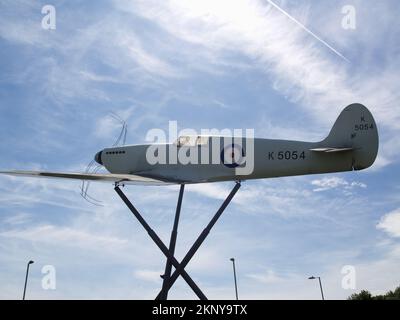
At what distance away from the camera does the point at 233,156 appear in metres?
22.9

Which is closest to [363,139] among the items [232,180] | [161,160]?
[232,180]

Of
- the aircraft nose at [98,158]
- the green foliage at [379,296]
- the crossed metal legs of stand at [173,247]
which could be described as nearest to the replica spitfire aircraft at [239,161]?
the crossed metal legs of stand at [173,247]

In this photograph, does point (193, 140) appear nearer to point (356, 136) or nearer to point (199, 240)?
point (199, 240)

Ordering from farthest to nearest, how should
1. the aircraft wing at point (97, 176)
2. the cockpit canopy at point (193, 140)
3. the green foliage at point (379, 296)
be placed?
1. the green foliage at point (379, 296)
2. the cockpit canopy at point (193, 140)
3. the aircraft wing at point (97, 176)

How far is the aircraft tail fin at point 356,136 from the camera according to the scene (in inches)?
853

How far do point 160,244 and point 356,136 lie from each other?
37.5 feet

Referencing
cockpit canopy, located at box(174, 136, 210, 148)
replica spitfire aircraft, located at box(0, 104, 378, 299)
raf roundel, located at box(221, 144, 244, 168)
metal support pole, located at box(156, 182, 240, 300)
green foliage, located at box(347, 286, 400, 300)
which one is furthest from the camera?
green foliage, located at box(347, 286, 400, 300)

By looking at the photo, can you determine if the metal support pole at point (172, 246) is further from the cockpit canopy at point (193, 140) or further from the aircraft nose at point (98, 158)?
the aircraft nose at point (98, 158)

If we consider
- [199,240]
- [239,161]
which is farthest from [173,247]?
[239,161]

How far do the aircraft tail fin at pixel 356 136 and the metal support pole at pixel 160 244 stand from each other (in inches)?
353

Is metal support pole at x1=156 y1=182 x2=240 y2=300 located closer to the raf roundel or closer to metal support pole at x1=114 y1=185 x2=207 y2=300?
metal support pole at x1=114 y1=185 x2=207 y2=300

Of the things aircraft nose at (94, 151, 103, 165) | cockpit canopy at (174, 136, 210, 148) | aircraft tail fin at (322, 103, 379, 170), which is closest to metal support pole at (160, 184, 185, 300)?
cockpit canopy at (174, 136, 210, 148)

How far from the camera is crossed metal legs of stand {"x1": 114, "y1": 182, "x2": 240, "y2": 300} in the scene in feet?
69.0
